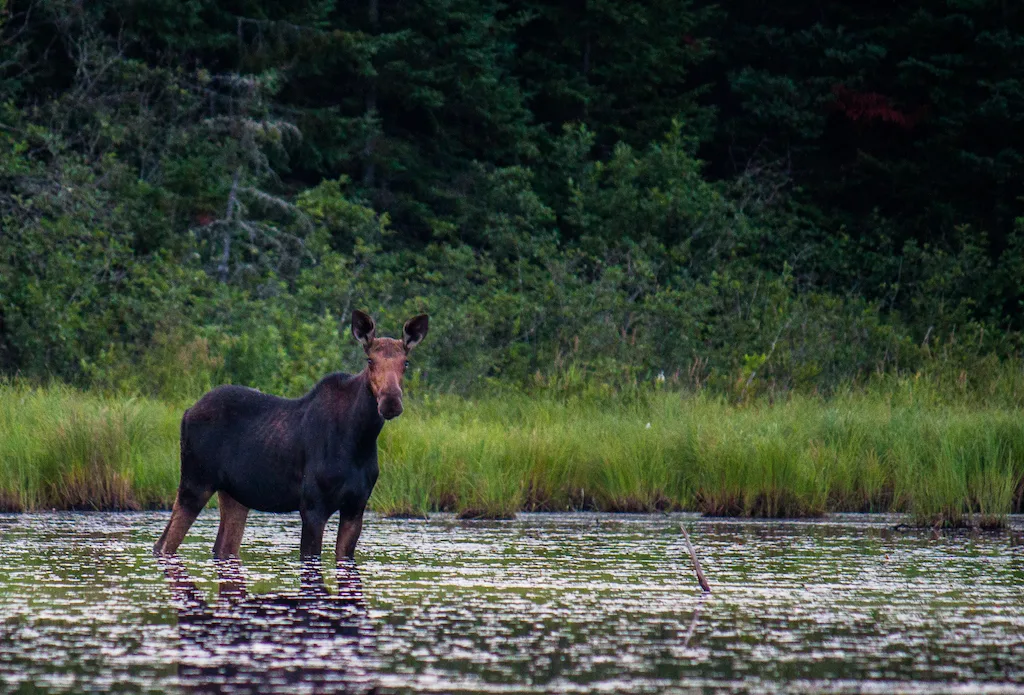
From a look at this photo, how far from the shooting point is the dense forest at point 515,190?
21641mm

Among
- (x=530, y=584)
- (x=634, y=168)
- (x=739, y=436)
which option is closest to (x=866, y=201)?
(x=634, y=168)

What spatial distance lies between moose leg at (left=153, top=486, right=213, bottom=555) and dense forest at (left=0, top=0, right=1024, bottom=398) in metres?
8.14

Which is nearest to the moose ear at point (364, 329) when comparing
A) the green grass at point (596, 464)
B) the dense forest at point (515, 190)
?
the green grass at point (596, 464)

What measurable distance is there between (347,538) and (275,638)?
2.58 meters

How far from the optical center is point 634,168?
28.9 meters

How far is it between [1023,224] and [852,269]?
3.23 meters

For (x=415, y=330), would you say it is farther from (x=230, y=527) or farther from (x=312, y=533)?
(x=230, y=527)

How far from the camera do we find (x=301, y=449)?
9.70 meters

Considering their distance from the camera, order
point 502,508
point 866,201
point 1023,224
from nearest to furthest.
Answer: point 502,508
point 1023,224
point 866,201

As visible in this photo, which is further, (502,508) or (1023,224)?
(1023,224)

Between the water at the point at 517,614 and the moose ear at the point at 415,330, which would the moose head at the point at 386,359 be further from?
the water at the point at 517,614

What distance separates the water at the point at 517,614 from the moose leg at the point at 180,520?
0.18m

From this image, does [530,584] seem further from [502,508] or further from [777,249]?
[777,249]

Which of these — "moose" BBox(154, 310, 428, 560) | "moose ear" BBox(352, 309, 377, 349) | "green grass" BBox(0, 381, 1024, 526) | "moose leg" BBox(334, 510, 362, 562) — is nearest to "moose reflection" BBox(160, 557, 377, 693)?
"moose leg" BBox(334, 510, 362, 562)
